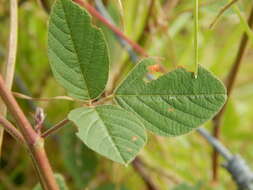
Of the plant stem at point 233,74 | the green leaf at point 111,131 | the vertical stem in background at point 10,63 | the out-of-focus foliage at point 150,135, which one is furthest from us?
the out-of-focus foliage at point 150,135

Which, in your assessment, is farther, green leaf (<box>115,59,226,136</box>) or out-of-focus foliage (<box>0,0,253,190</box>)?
out-of-focus foliage (<box>0,0,253,190</box>)

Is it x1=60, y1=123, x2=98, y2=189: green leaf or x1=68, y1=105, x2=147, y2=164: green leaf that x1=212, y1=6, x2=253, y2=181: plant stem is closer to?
x1=60, y1=123, x2=98, y2=189: green leaf

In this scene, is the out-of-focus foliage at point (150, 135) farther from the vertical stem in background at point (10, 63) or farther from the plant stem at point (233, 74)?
the vertical stem in background at point (10, 63)

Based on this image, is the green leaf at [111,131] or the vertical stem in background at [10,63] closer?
the green leaf at [111,131]

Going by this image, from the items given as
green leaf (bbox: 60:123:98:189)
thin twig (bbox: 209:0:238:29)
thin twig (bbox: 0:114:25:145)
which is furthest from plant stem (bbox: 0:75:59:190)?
green leaf (bbox: 60:123:98:189)

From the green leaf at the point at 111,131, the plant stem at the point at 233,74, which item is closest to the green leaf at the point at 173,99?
the green leaf at the point at 111,131

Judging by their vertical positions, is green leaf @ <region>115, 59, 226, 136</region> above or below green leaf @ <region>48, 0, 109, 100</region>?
below
